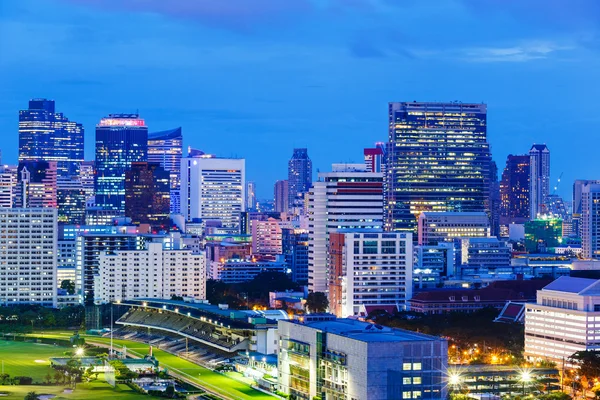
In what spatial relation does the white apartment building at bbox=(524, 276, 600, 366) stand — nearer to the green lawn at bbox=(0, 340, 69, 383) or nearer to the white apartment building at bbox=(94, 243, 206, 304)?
the green lawn at bbox=(0, 340, 69, 383)

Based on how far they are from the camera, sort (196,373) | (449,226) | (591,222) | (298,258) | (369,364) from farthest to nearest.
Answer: (591,222) < (449,226) < (298,258) < (196,373) < (369,364)

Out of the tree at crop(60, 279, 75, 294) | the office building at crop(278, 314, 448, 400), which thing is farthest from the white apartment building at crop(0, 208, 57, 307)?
the office building at crop(278, 314, 448, 400)

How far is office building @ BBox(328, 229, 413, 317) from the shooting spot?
104 metres

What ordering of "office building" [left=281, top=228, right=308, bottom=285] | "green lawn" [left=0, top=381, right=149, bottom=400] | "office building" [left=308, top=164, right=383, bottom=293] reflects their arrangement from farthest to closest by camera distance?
"office building" [left=281, top=228, right=308, bottom=285], "office building" [left=308, top=164, right=383, bottom=293], "green lawn" [left=0, top=381, right=149, bottom=400]

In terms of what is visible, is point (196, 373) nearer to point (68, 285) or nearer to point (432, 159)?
point (68, 285)

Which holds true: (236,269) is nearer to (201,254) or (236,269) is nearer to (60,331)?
(201,254)

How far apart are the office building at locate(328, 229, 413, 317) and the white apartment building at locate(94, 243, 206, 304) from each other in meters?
14.2

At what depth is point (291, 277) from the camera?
141500 mm

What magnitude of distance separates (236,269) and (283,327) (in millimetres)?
78921

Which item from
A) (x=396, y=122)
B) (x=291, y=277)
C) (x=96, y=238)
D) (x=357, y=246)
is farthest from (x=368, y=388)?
(x=396, y=122)

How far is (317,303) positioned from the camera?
105m

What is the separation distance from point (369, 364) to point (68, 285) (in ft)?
232

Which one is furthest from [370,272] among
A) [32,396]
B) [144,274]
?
[32,396]

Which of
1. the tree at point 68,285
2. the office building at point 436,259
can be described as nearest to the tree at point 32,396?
the tree at point 68,285
